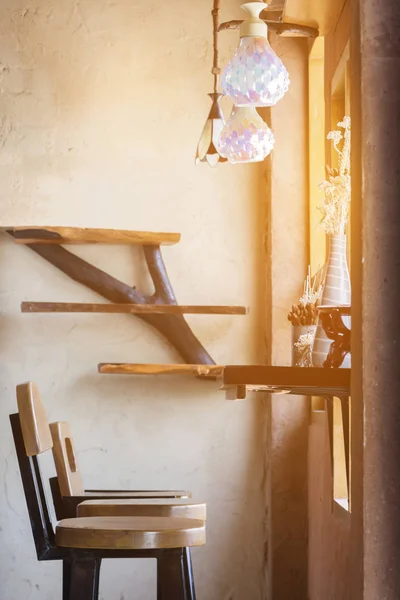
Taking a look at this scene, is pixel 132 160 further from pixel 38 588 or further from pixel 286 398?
pixel 38 588

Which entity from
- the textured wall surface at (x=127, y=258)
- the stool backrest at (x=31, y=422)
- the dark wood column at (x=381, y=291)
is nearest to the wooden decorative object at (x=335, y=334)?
the dark wood column at (x=381, y=291)

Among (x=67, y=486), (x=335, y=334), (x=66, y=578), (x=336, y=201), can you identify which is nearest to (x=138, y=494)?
(x=67, y=486)

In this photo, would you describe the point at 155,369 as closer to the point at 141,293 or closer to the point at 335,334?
the point at 141,293

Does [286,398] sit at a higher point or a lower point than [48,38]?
lower

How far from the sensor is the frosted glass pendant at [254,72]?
2.53 metres

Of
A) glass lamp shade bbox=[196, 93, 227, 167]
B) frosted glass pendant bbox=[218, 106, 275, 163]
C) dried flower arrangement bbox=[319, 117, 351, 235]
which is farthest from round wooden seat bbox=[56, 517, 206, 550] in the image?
glass lamp shade bbox=[196, 93, 227, 167]

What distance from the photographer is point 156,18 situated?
398cm

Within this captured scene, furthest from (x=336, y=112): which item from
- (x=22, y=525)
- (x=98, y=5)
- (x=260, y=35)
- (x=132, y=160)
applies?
(x=22, y=525)

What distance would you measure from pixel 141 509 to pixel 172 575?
487mm

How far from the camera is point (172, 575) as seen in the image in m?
1.94

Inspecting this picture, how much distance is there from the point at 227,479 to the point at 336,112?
166 cm

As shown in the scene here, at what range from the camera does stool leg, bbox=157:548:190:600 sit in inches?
75.5

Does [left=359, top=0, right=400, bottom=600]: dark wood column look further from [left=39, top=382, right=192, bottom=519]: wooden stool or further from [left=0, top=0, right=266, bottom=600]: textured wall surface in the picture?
[left=0, top=0, right=266, bottom=600]: textured wall surface

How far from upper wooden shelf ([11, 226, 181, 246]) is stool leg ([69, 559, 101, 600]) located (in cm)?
192
